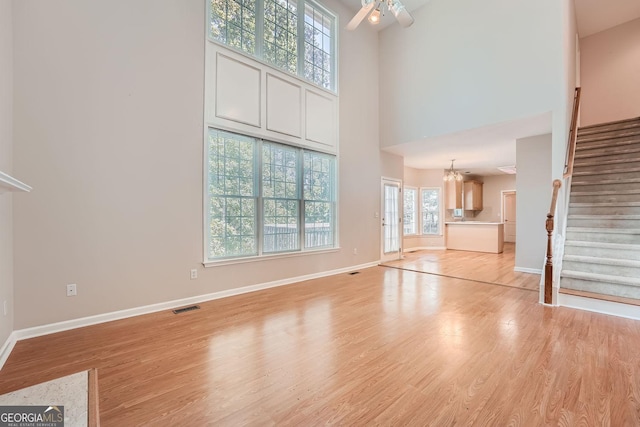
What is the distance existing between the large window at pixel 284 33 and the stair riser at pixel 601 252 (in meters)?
4.81

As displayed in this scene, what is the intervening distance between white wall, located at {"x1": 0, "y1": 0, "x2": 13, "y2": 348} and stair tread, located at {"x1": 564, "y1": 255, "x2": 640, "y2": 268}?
6.27 metres

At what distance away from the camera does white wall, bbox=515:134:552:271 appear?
17.6ft

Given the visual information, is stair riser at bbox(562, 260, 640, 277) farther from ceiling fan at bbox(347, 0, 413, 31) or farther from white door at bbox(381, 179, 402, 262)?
ceiling fan at bbox(347, 0, 413, 31)

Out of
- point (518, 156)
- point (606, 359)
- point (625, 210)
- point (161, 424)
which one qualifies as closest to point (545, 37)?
point (518, 156)

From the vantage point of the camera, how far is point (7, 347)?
2.42 meters

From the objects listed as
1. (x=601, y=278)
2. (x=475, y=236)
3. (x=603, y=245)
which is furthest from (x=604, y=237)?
(x=475, y=236)

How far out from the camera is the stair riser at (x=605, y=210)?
4096 millimetres

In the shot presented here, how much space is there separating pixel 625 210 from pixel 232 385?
227 inches

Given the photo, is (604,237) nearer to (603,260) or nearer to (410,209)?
(603,260)

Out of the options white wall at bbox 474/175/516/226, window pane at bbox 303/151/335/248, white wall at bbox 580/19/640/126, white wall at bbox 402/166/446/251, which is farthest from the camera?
white wall at bbox 474/175/516/226

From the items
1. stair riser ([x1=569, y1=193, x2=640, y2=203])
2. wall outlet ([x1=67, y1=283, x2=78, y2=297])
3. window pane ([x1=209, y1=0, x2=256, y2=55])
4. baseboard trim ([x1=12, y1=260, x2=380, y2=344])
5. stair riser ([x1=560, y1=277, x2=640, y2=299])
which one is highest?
window pane ([x1=209, y1=0, x2=256, y2=55])

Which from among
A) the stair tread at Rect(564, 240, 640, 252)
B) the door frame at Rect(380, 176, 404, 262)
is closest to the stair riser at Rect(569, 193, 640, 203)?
the stair tread at Rect(564, 240, 640, 252)

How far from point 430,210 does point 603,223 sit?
527 cm

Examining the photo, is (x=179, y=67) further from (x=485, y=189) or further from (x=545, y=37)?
(x=485, y=189)
